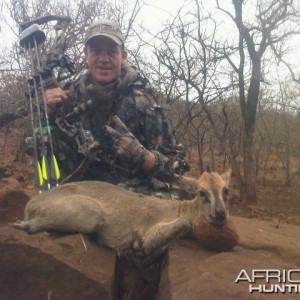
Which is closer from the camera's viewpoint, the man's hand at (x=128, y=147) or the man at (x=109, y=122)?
the man's hand at (x=128, y=147)

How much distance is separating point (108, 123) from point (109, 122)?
0.11 ft

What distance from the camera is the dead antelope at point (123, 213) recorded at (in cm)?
412

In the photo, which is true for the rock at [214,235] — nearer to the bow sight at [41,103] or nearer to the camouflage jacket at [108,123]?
the camouflage jacket at [108,123]

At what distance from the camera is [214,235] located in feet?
13.9

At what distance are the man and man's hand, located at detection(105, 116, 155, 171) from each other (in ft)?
0.04

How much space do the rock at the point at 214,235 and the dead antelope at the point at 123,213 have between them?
0.23ft

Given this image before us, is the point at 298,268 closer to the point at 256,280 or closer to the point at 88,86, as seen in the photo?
the point at 256,280

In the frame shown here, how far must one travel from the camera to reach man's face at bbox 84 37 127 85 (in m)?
5.75

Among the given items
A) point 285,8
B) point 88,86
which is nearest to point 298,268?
point 88,86

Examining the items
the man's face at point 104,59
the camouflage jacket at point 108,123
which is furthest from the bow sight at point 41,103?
the man's face at point 104,59

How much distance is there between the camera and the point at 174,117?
16.0m

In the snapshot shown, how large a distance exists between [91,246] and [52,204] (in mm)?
666

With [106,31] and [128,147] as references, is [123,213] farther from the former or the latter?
[106,31]

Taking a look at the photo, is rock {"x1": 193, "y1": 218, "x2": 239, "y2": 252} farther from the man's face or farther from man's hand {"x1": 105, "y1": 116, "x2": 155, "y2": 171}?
the man's face
